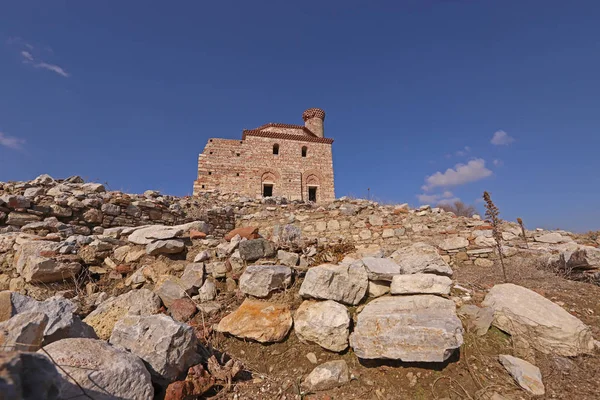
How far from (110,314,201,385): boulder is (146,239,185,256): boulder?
1.82m

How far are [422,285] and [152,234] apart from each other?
12.2 ft

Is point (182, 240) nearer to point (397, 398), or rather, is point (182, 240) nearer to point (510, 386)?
point (397, 398)

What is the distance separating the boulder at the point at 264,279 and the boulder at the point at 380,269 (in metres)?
0.91

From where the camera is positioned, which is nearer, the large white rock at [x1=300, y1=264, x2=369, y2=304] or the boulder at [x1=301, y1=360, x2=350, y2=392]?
the boulder at [x1=301, y1=360, x2=350, y2=392]

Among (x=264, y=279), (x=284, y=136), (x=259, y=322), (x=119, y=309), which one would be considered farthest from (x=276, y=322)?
(x=284, y=136)

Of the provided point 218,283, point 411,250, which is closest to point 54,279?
point 218,283

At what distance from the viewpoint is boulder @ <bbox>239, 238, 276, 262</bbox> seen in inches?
144

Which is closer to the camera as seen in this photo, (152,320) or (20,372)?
(20,372)

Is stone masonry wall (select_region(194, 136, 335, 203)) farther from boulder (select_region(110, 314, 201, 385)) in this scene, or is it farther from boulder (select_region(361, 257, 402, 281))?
boulder (select_region(110, 314, 201, 385))

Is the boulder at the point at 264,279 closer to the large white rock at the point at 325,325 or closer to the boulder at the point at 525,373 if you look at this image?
the large white rock at the point at 325,325

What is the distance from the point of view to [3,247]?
420 centimetres

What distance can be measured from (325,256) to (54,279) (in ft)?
12.0

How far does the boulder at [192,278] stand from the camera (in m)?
3.35

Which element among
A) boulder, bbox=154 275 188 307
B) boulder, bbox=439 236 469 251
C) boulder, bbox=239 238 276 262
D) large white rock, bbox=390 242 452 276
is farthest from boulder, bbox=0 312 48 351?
boulder, bbox=439 236 469 251
